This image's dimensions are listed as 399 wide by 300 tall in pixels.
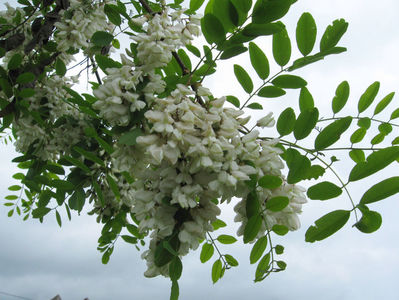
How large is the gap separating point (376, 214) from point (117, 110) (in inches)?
29.7

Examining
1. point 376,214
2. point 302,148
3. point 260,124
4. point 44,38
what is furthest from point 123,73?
point 44,38

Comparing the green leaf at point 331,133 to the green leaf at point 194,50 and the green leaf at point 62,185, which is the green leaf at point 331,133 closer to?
the green leaf at point 194,50

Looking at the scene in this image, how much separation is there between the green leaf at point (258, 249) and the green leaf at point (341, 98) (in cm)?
61

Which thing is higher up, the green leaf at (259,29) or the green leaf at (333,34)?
the green leaf at (333,34)

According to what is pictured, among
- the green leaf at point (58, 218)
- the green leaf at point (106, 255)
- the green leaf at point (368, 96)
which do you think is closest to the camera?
the green leaf at point (368, 96)

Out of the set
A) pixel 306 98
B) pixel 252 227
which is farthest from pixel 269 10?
pixel 252 227

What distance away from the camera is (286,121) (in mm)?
1255

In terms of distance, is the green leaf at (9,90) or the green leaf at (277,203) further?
the green leaf at (9,90)

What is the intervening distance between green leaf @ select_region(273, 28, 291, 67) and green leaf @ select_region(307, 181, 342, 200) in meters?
0.46

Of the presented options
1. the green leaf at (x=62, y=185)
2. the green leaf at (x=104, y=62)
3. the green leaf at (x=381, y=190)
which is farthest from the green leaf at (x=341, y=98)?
the green leaf at (x=62, y=185)

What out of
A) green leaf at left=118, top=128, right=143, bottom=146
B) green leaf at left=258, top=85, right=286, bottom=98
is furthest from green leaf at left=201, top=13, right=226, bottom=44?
green leaf at left=118, top=128, right=143, bottom=146

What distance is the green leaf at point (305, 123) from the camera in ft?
3.81

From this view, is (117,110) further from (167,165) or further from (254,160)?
(254,160)

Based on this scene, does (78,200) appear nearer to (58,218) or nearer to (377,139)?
(58,218)
